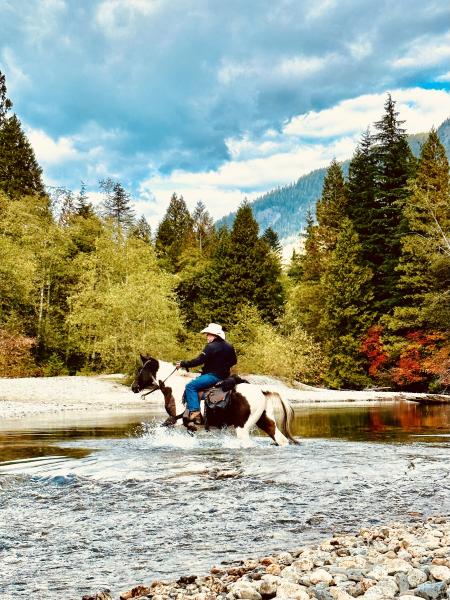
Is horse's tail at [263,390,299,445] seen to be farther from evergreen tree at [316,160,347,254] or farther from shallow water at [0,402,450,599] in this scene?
evergreen tree at [316,160,347,254]

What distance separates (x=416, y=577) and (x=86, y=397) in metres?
28.8

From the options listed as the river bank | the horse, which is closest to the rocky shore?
the horse

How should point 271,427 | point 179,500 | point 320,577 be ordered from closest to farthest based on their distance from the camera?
point 320,577 < point 179,500 < point 271,427

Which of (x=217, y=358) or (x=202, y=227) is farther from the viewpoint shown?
(x=202, y=227)

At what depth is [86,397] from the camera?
31.2m

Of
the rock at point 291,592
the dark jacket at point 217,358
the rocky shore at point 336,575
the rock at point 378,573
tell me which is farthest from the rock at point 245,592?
the dark jacket at point 217,358

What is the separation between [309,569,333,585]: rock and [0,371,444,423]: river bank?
17899mm

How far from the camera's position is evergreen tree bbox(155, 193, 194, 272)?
74438mm

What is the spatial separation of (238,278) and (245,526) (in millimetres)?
51971

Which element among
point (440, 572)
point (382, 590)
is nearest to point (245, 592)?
point (382, 590)

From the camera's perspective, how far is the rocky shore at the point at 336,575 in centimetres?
368

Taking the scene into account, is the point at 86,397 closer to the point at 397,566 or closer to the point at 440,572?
the point at 397,566

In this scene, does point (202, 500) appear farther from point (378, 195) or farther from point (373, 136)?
point (373, 136)

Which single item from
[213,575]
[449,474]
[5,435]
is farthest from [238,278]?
[213,575]
